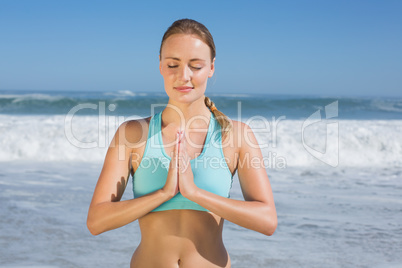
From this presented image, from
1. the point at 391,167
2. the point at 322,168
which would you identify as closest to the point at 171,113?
the point at 322,168

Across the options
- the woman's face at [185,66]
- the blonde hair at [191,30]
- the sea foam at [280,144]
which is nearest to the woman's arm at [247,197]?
the woman's face at [185,66]

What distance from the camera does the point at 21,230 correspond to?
14.6 ft

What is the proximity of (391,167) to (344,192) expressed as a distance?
3.16m

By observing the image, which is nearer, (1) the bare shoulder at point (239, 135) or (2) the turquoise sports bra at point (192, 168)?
(2) the turquoise sports bra at point (192, 168)

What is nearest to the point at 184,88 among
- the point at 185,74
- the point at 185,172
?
the point at 185,74

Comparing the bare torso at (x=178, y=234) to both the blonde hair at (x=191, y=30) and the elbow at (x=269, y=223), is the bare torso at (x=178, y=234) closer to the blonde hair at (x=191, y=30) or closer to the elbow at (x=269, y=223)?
the elbow at (x=269, y=223)

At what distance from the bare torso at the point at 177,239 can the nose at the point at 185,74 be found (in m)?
0.52

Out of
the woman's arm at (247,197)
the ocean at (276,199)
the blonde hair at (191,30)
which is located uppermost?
the blonde hair at (191,30)

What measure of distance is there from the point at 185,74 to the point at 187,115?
→ 0.20 metres

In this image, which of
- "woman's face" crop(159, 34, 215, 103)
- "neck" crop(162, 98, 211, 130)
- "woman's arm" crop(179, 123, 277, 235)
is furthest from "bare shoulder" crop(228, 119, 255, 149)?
"woman's face" crop(159, 34, 215, 103)

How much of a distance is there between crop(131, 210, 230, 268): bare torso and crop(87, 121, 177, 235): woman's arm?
6.7 inches

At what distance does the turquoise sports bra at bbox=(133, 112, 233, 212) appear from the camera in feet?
5.57

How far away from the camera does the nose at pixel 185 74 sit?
167 cm

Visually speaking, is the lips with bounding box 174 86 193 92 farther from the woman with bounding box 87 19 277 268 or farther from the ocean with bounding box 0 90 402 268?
the ocean with bounding box 0 90 402 268
